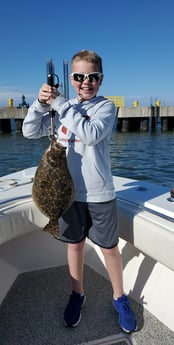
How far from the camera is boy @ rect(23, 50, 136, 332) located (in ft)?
6.23

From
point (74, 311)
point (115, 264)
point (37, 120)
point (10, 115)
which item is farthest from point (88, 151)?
point (10, 115)

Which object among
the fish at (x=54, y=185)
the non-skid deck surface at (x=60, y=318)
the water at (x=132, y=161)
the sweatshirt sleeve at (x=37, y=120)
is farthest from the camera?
the water at (x=132, y=161)

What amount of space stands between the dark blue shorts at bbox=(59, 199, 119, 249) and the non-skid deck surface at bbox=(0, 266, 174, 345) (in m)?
0.75

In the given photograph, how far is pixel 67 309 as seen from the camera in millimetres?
2455

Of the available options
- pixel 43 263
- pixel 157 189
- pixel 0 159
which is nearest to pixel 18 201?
pixel 43 263

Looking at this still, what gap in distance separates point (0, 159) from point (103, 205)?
13.3m

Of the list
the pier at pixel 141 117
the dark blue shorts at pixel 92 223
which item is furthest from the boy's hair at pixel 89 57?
the pier at pixel 141 117

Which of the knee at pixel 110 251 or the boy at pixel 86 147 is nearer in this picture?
the boy at pixel 86 147

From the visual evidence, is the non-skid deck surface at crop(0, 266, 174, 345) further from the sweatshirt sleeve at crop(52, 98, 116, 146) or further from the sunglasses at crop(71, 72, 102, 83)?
the sunglasses at crop(71, 72, 102, 83)

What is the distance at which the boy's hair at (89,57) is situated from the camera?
2.00 metres

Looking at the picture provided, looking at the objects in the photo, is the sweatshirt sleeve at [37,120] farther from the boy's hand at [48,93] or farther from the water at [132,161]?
the water at [132,161]

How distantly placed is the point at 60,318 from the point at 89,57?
2049 mm

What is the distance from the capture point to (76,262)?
7.68 ft

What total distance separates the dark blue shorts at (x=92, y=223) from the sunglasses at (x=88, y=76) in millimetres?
817
